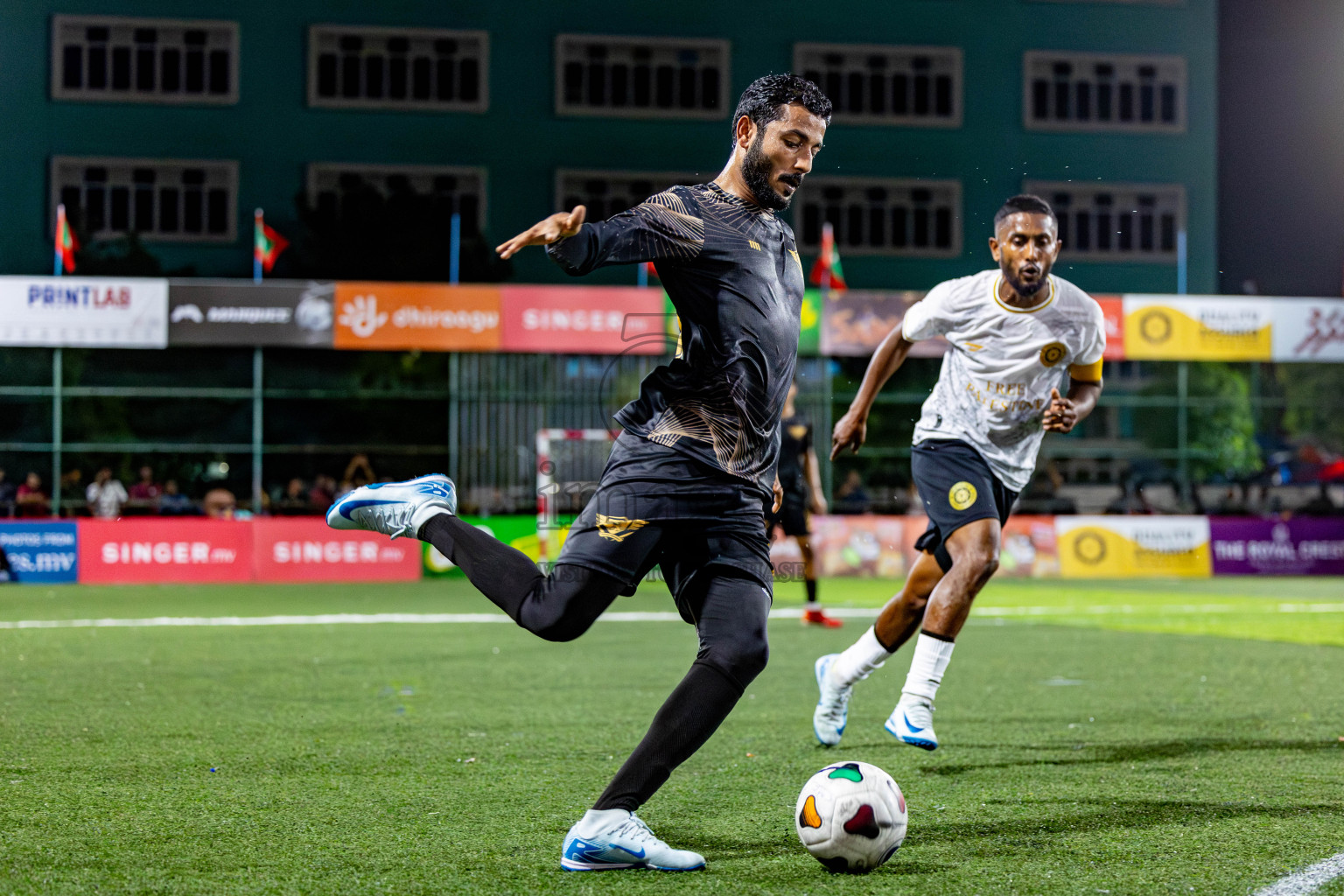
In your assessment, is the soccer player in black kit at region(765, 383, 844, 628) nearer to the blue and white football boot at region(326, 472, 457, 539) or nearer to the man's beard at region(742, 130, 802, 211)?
the blue and white football boot at region(326, 472, 457, 539)

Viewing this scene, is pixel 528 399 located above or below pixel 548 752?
above

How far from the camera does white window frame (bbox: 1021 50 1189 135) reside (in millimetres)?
35750

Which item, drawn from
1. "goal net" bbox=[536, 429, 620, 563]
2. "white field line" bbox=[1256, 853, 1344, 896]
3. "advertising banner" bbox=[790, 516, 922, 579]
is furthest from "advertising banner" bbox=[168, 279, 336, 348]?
"white field line" bbox=[1256, 853, 1344, 896]

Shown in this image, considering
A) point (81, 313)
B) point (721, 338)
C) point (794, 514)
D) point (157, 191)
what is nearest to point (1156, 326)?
point (794, 514)

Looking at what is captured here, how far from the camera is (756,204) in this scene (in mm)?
3922

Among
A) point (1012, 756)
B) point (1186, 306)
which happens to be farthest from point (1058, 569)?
point (1012, 756)

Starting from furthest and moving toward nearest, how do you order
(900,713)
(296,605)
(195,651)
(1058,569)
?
(1058,569) → (296,605) → (195,651) → (900,713)

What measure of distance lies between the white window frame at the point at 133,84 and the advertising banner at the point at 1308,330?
23.9 m

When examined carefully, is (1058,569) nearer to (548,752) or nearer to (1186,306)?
(1186,306)

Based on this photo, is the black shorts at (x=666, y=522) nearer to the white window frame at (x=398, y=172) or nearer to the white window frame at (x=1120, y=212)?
the white window frame at (x=398, y=172)

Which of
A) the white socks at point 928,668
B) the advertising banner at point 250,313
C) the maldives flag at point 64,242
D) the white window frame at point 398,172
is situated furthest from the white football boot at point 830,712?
the white window frame at point 398,172

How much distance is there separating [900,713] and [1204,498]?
23.7m

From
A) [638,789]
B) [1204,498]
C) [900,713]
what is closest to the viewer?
[638,789]

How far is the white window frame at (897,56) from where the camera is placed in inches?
1379
